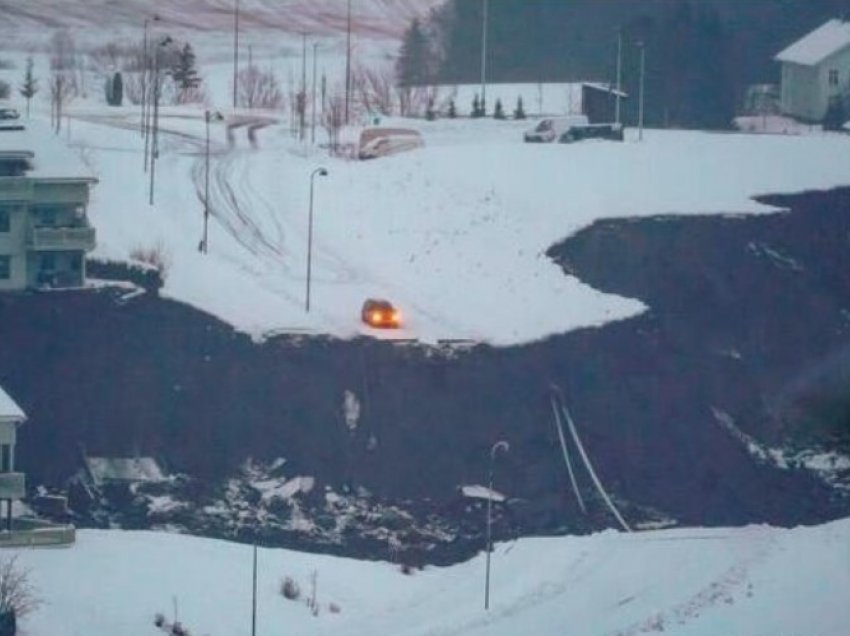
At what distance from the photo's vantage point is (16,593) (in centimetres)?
589

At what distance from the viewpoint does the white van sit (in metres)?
10.5

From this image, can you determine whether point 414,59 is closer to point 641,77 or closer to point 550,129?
point 550,129

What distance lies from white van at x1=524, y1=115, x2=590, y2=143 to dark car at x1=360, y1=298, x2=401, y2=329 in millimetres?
2406

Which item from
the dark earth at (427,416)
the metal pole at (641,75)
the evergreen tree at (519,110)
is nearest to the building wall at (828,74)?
the metal pole at (641,75)

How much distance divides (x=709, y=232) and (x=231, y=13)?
2317 mm

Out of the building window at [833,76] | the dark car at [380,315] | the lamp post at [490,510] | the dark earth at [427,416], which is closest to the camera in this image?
the lamp post at [490,510]

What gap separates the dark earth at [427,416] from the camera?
7.14 meters

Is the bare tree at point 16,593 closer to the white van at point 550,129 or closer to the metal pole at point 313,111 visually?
the metal pole at point 313,111

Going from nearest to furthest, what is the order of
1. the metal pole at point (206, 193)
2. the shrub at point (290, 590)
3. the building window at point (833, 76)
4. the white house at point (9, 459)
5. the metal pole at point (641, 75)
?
the shrub at point (290, 590) < the white house at point (9, 459) < the metal pole at point (206, 193) < the building window at point (833, 76) < the metal pole at point (641, 75)

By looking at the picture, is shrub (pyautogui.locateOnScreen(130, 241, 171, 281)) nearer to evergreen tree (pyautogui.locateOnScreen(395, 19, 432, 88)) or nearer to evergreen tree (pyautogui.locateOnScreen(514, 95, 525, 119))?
evergreen tree (pyautogui.locateOnScreen(395, 19, 432, 88))

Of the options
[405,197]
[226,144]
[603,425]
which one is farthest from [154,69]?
[603,425]

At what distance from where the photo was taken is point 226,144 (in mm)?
10172

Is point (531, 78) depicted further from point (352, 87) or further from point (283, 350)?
point (283, 350)

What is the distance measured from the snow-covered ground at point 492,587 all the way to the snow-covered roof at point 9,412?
14.4 inches
